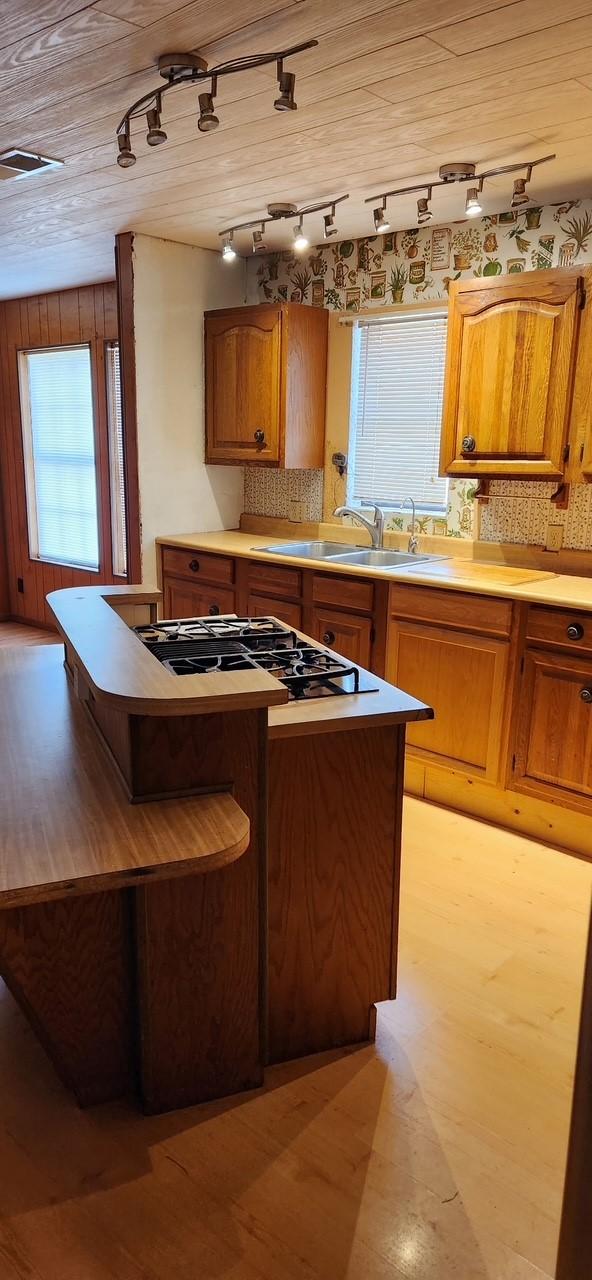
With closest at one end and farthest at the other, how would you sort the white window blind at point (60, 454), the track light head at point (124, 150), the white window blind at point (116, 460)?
the track light head at point (124, 150) → the white window blind at point (116, 460) → the white window blind at point (60, 454)

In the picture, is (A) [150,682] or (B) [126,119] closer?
(A) [150,682]

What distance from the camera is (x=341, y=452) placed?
429cm

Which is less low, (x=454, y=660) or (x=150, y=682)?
(x=150, y=682)

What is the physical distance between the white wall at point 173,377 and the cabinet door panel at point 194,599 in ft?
0.46

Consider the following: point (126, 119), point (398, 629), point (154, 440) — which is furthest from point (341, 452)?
point (126, 119)

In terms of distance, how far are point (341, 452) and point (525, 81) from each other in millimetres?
2197

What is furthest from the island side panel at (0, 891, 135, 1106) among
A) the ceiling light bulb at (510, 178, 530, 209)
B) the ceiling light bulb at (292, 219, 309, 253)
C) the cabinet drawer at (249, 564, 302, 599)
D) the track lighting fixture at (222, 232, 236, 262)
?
the track lighting fixture at (222, 232, 236, 262)

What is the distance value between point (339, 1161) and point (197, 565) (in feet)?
9.64

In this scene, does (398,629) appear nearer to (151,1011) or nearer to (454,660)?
(454,660)

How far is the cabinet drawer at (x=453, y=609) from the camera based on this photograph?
9.91 feet

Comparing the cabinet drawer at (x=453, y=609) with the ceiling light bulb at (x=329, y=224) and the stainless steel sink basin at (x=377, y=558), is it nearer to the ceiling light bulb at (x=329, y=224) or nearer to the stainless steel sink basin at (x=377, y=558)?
the stainless steel sink basin at (x=377, y=558)

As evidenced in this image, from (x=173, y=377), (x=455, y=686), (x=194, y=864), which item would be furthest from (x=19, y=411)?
(x=194, y=864)

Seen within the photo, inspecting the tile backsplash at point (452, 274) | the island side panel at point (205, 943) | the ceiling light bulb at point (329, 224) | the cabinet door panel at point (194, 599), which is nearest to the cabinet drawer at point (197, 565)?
the cabinet door panel at point (194, 599)

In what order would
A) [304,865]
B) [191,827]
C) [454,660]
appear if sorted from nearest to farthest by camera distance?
[191,827] < [304,865] < [454,660]
